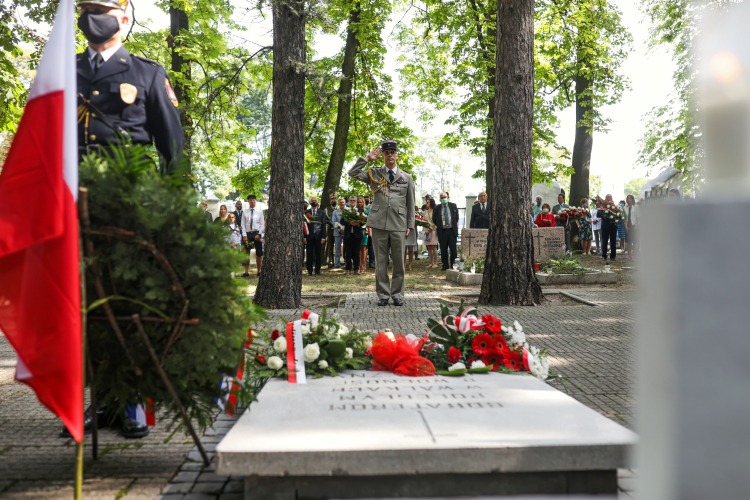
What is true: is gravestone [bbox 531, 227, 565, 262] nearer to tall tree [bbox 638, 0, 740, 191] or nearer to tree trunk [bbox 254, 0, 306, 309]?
tall tree [bbox 638, 0, 740, 191]

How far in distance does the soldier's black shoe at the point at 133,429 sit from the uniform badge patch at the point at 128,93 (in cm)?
189

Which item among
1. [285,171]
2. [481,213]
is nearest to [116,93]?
[285,171]

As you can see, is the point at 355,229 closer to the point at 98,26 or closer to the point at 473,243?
the point at 473,243

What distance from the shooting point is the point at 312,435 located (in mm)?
2543

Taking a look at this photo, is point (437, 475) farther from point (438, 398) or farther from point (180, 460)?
point (180, 460)

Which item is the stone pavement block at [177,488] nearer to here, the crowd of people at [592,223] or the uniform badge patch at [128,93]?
the uniform badge patch at [128,93]

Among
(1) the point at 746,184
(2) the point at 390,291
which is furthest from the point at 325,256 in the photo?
(1) the point at 746,184

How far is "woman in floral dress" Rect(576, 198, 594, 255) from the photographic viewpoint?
21.3 meters

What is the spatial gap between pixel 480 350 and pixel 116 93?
A: 2.75m

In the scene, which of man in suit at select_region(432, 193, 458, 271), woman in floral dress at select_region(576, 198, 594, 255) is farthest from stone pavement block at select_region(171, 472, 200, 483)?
woman in floral dress at select_region(576, 198, 594, 255)

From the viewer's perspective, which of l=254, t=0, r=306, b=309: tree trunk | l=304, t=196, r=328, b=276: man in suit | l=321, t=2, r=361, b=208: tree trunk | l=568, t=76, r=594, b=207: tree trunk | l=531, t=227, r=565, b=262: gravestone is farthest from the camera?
l=568, t=76, r=594, b=207: tree trunk

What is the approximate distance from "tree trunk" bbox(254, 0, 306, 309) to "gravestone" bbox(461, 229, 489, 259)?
339 inches

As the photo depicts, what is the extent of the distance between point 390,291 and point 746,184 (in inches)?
339

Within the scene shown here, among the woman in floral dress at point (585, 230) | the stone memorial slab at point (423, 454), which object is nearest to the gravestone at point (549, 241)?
the woman in floral dress at point (585, 230)
